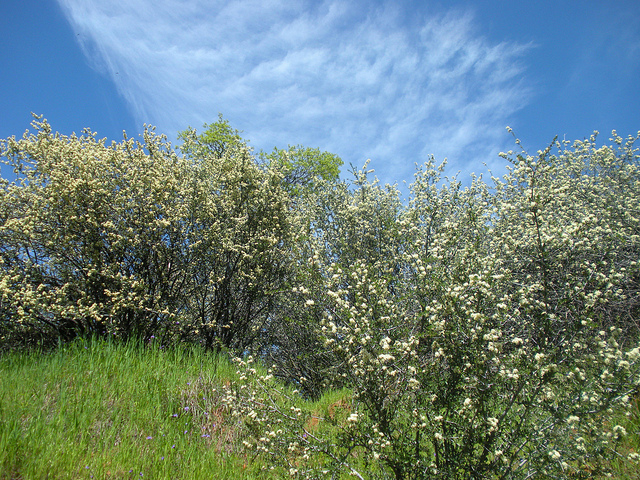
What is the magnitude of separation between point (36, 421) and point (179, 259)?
13.8ft

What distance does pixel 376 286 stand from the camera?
12.5 ft

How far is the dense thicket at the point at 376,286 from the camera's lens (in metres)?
3.04

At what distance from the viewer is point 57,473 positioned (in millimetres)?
3217

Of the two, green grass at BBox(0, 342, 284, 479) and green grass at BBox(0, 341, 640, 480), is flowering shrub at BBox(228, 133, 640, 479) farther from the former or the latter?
green grass at BBox(0, 342, 284, 479)

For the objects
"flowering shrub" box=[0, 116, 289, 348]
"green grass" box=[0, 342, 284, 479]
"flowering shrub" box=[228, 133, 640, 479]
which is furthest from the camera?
"flowering shrub" box=[0, 116, 289, 348]

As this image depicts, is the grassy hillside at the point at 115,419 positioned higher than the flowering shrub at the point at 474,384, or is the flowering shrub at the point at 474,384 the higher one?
the flowering shrub at the point at 474,384

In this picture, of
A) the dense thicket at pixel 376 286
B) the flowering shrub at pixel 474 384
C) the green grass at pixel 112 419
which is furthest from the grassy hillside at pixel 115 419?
the flowering shrub at pixel 474 384

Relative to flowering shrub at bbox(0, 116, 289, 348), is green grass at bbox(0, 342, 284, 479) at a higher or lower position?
lower

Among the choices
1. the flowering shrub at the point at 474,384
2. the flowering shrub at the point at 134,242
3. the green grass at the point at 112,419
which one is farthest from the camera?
the flowering shrub at the point at 134,242

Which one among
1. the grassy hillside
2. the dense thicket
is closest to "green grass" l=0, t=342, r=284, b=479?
the grassy hillside

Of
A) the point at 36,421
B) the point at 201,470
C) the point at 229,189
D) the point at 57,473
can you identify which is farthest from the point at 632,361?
the point at 229,189

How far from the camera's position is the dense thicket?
9.96 ft

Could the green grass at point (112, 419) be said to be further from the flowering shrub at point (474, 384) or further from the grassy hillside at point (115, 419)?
the flowering shrub at point (474, 384)

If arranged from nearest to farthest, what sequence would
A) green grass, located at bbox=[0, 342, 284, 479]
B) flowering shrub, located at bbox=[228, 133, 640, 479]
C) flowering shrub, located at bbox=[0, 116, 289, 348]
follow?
flowering shrub, located at bbox=[228, 133, 640, 479], green grass, located at bbox=[0, 342, 284, 479], flowering shrub, located at bbox=[0, 116, 289, 348]
